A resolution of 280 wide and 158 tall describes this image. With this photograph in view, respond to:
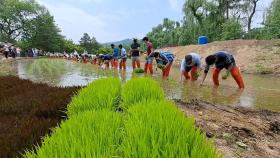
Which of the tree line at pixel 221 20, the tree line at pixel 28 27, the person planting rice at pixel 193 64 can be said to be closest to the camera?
the person planting rice at pixel 193 64

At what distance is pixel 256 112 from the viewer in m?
6.47

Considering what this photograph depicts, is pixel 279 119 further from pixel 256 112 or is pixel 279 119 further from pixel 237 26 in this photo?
pixel 237 26

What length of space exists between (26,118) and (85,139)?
2.09 meters

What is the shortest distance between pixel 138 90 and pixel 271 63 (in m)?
19.3

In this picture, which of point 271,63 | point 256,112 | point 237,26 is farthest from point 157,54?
point 237,26

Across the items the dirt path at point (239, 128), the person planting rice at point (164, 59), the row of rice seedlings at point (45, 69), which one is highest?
the person planting rice at point (164, 59)

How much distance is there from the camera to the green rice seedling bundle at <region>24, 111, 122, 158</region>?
Answer: 2277 mm

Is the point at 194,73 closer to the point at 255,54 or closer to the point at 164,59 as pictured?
the point at 164,59

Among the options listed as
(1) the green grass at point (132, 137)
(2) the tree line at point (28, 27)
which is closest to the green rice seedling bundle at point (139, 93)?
(1) the green grass at point (132, 137)

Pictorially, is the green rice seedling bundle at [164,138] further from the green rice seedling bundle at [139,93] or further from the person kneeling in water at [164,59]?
the person kneeling in water at [164,59]

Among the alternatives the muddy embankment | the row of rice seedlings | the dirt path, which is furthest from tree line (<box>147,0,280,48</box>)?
the dirt path

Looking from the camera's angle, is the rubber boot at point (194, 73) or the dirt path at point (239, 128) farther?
the rubber boot at point (194, 73)

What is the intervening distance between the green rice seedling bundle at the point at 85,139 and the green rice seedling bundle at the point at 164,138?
0.51 ft

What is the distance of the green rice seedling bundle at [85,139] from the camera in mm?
2277
